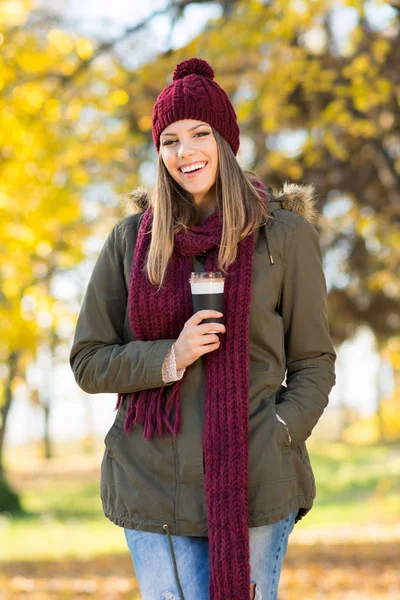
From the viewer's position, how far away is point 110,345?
121 inches

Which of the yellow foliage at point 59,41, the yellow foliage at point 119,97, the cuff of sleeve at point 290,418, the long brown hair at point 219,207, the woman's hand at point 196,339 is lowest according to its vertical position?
the cuff of sleeve at point 290,418

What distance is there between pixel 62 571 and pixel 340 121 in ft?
19.0

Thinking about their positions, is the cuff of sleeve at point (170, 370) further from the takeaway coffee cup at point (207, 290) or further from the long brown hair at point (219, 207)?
the long brown hair at point (219, 207)

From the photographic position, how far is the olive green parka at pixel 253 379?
113 inches

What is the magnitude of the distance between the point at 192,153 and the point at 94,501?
18.0 metres

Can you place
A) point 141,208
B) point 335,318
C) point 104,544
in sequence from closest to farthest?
point 141,208 → point 335,318 → point 104,544

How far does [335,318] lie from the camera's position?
37.1ft

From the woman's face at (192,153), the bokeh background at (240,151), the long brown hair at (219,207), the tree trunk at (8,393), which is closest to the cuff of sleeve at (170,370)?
the long brown hair at (219,207)

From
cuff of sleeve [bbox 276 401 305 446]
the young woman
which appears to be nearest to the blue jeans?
the young woman

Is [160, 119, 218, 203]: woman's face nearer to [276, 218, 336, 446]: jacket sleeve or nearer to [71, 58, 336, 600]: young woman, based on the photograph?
[71, 58, 336, 600]: young woman

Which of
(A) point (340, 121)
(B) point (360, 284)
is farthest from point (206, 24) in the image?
(B) point (360, 284)

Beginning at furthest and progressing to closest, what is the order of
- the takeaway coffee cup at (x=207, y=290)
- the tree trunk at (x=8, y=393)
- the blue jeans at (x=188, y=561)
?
1. the tree trunk at (x=8, y=393)
2. the blue jeans at (x=188, y=561)
3. the takeaway coffee cup at (x=207, y=290)

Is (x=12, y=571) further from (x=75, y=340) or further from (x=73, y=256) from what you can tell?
(x=75, y=340)

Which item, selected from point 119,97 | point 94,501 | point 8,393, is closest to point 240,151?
point 119,97
